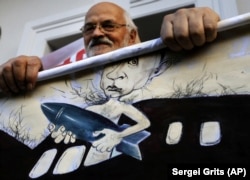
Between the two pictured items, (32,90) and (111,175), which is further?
(32,90)

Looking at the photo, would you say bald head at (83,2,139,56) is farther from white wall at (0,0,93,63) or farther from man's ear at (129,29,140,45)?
white wall at (0,0,93,63)

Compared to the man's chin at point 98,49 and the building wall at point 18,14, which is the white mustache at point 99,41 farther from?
the building wall at point 18,14

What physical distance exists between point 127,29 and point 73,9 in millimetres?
343

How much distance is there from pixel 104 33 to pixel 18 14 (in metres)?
0.59

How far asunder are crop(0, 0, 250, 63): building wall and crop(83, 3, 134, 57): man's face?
0.28 m

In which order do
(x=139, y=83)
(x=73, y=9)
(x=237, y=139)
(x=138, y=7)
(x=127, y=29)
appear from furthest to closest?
(x=73, y=9)
(x=138, y=7)
(x=127, y=29)
(x=139, y=83)
(x=237, y=139)

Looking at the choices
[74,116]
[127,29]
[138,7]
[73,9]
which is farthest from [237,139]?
[73,9]

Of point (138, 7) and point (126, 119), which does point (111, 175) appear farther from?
point (138, 7)

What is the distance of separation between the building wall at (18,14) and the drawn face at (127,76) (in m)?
0.82

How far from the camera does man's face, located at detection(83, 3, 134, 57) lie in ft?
2.93

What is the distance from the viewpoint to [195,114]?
0.41m

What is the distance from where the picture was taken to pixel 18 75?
540 millimetres

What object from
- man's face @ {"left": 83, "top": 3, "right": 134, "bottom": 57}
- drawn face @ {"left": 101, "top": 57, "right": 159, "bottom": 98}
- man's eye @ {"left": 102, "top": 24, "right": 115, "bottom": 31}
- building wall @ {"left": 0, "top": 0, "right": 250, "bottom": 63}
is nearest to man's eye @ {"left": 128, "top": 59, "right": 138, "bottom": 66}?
drawn face @ {"left": 101, "top": 57, "right": 159, "bottom": 98}

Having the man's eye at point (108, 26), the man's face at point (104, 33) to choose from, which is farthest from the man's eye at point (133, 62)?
the man's eye at point (108, 26)
